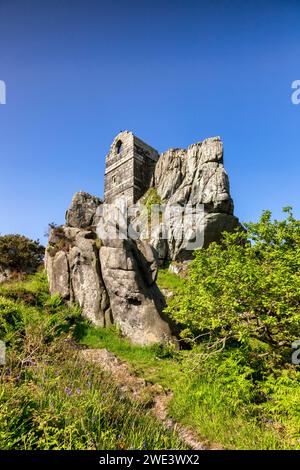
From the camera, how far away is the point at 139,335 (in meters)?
11.4

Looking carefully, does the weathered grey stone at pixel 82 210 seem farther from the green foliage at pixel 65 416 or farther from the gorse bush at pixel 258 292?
the green foliage at pixel 65 416

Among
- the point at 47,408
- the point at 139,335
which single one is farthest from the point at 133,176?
the point at 47,408

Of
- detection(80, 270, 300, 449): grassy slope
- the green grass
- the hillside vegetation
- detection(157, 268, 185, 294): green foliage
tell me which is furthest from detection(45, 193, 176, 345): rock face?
detection(157, 268, 185, 294): green foliage

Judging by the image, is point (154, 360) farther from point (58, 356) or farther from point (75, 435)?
point (75, 435)

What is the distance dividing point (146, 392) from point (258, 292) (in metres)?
4.16

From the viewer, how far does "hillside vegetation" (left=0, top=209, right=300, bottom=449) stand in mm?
4258

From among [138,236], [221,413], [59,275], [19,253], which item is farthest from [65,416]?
[138,236]

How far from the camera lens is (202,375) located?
300 inches

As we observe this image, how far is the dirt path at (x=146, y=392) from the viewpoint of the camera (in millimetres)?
5594

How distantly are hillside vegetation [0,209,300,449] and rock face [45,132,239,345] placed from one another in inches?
67.7

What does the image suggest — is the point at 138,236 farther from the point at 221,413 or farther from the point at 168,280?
the point at 221,413

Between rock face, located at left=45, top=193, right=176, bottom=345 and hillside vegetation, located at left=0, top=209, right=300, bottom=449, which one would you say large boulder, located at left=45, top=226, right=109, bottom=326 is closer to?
rock face, located at left=45, top=193, right=176, bottom=345

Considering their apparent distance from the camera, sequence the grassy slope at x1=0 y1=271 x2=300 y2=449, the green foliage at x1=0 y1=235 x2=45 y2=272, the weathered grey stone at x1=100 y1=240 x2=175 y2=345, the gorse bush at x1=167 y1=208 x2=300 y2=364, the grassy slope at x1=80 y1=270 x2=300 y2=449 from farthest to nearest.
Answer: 1. the green foliage at x1=0 y1=235 x2=45 y2=272
2. the weathered grey stone at x1=100 y1=240 x2=175 y2=345
3. the gorse bush at x1=167 y1=208 x2=300 y2=364
4. the grassy slope at x1=80 y1=270 x2=300 y2=449
5. the grassy slope at x1=0 y1=271 x2=300 y2=449

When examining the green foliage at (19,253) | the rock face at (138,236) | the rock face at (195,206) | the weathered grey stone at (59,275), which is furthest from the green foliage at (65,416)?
the rock face at (195,206)
